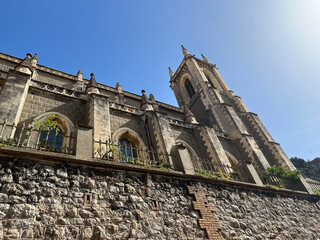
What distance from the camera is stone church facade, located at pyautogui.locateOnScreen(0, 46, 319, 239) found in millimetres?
5039

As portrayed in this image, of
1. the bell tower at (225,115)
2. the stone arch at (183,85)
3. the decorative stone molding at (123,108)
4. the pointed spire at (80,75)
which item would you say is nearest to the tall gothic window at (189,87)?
the bell tower at (225,115)

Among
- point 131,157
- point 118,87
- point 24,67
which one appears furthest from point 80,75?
point 131,157

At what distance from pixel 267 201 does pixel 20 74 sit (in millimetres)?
12685

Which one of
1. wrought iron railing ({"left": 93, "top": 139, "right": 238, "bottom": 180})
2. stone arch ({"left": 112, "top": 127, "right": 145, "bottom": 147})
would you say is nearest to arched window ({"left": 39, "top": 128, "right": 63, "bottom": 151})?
wrought iron railing ({"left": 93, "top": 139, "right": 238, "bottom": 180})

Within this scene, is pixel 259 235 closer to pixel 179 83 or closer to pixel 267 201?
pixel 267 201

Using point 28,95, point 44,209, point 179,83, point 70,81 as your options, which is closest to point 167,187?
point 44,209

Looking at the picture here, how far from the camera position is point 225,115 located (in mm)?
19703

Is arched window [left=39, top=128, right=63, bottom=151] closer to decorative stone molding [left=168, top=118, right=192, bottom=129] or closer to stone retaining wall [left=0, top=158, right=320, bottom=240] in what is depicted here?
stone retaining wall [left=0, top=158, right=320, bottom=240]

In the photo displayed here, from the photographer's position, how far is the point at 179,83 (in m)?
29.8

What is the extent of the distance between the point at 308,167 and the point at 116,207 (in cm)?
4007

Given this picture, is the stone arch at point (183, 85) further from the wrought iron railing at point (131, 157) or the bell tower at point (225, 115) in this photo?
the wrought iron railing at point (131, 157)

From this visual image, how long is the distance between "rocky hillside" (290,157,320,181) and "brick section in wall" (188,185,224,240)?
31.6 m

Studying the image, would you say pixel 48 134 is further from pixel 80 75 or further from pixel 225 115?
pixel 225 115

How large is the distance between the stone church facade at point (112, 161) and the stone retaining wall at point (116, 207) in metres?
0.03
